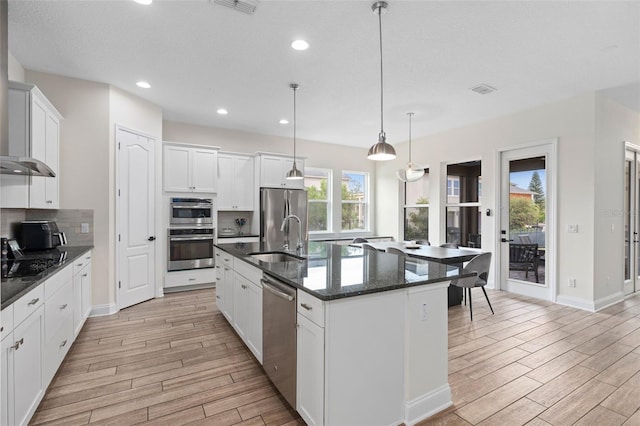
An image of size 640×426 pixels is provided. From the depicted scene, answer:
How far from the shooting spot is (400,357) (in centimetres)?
190

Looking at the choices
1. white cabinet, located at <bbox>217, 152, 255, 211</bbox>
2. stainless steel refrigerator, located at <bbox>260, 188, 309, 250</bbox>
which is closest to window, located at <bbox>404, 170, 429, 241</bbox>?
stainless steel refrigerator, located at <bbox>260, 188, 309, 250</bbox>

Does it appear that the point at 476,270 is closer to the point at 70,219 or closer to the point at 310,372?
the point at 310,372

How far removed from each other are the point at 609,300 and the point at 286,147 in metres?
5.92

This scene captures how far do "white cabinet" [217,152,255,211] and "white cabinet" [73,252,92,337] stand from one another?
2345mm

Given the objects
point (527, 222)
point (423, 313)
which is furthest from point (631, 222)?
point (423, 313)

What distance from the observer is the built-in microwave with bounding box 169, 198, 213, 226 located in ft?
16.6

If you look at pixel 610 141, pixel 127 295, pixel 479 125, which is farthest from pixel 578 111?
pixel 127 295

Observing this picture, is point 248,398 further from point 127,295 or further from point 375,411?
point 127,295

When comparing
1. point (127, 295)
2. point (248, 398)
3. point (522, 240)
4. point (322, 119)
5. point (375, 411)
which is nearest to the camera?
point (375, 411)

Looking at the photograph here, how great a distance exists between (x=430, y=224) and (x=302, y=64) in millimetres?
4422

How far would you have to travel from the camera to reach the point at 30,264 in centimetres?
245

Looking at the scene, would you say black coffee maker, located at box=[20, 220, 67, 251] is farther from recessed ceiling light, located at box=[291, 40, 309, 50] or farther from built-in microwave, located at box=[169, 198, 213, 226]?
recessed ceiling light, located at box=[291, 40, 309, 50]

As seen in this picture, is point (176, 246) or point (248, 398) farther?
point (176, 246)

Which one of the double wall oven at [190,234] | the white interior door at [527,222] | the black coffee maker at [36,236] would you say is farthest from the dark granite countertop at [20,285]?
the white interior door at [527,222]
